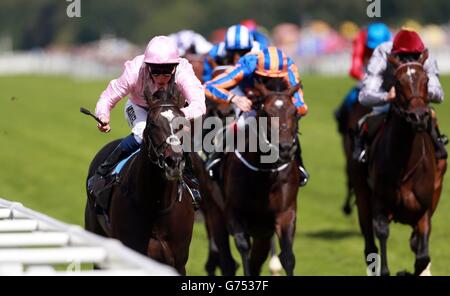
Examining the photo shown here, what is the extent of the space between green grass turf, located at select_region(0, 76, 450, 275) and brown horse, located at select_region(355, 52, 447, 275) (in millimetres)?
1470

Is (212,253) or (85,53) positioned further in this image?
(85,53)

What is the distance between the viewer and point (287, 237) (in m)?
9.82

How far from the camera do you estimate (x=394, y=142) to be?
34.6ft

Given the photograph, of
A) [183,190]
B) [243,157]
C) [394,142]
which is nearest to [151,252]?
[183,190]

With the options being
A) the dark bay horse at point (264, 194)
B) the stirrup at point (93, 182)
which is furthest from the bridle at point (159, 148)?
the dark bay horse at point (264, 194)

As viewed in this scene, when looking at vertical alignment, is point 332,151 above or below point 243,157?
below

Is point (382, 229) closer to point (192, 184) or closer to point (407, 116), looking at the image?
point (407, 116)

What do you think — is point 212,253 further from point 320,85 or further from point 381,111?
point 320,85

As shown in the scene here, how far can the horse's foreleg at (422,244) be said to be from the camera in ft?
33.3

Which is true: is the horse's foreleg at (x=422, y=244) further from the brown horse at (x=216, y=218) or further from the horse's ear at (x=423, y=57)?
the brown horse at (x=216, y=218)

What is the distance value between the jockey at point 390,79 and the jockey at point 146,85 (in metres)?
2.47

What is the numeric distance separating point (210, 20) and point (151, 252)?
305ft

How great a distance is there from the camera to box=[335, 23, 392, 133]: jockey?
14.2m

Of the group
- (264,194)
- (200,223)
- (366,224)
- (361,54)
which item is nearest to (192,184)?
(264,194)
